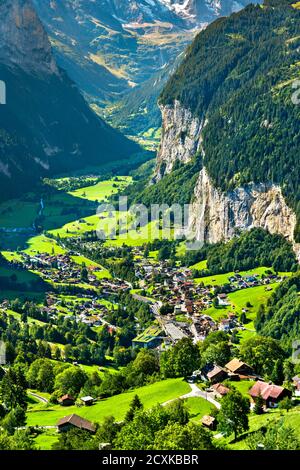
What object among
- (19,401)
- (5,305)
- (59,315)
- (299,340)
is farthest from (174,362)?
(5,305)

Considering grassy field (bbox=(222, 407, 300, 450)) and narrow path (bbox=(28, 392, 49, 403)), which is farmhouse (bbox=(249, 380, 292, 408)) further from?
narrow path (bbox=(28, 392, 49, 403))

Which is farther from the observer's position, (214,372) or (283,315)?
(283,315)

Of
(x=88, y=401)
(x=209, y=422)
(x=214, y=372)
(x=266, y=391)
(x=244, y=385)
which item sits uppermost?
(x=266, y=391)

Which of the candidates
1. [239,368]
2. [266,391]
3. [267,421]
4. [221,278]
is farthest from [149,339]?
[267,421]

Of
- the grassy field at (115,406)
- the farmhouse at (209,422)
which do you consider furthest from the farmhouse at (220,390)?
the farmhouse at (209,422)

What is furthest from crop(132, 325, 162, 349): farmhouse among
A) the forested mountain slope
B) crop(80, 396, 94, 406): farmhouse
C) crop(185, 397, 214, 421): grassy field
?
crop(185, 397, 214, 421): grassy field

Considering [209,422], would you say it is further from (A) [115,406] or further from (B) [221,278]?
(B) [221,278]

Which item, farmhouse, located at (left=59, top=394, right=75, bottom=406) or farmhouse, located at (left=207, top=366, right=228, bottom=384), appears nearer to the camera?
farmhouse, located at (left=207, top=366, right=228, bottom=384)
